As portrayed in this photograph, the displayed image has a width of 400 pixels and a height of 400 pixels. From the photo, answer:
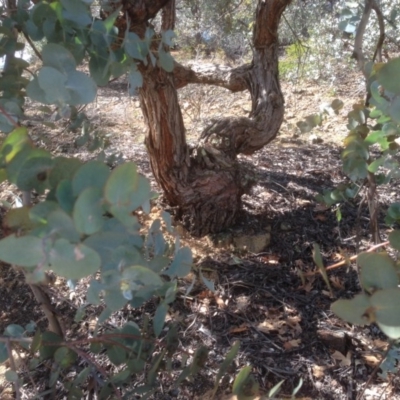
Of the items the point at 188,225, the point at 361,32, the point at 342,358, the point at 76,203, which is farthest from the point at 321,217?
the point at 76,203

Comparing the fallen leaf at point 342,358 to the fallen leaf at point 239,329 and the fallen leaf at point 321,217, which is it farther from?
the fallen leaf at point 321,217

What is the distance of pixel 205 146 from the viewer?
9.01ft

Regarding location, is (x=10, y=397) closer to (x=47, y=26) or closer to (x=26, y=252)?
(x=47, y=26)

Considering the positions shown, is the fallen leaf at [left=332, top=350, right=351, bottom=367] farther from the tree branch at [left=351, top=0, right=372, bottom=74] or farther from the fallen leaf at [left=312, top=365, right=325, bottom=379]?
the tree branch at [left=351, top=0, right=372, bottom=74]

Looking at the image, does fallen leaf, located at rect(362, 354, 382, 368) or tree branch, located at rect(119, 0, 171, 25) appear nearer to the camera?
fallen leaf, located at rect(362, 354, 382, 368)

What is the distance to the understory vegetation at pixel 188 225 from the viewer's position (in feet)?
2.17

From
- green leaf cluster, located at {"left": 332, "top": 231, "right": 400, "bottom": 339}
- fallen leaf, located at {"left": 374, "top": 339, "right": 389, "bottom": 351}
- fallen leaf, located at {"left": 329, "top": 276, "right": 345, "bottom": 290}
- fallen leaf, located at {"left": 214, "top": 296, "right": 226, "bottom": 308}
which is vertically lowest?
fallen leaf, located at {"left": 374, "top": 339, "right": 389, "bottom": 351}

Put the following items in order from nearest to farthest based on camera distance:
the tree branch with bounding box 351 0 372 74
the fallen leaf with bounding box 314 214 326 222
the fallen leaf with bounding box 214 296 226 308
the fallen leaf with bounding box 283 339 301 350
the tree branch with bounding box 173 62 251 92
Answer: the tree branch with bounding box 351 0 372 74
the fallen leaf with bounding box 283 339 301 350
the fallen leaf with bounding box 214 296 226 308
the fallen leaf with bounding box 314 214 326 222
the tree branch with bounding box 173 62 251 92

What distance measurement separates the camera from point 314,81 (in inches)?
229

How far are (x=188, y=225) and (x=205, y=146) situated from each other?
422 millimetres

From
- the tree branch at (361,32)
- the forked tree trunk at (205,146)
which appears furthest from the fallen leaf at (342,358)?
the tree branch at (361,32)

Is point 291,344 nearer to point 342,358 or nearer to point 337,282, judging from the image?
point 342,358

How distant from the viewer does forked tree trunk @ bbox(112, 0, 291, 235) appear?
101 inches

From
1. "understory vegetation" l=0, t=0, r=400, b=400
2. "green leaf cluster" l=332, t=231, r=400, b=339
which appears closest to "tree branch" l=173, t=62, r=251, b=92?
"understory vegetation" l=0, t=0, r=400, b=400
